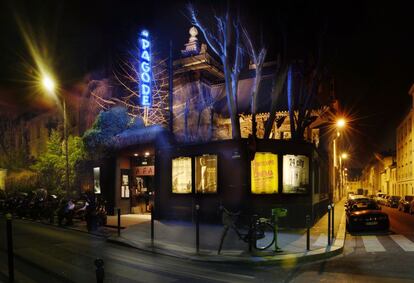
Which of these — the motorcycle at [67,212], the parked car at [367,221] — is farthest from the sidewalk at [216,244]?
the motorcycle at [67,212]

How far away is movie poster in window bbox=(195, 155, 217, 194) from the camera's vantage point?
16969mm

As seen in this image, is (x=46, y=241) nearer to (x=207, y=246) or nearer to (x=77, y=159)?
(x=207, y=246)

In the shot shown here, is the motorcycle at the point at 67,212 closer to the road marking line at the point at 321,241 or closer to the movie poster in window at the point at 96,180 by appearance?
→ the movie poster in window at the point at 96,180

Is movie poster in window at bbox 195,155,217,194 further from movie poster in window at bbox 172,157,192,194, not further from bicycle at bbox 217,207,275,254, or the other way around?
bicycle at bbox 217,207,275,254

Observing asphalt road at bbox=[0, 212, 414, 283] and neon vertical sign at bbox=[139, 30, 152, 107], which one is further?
neon vertical sign at bbox=[139, 30, 152, 107]

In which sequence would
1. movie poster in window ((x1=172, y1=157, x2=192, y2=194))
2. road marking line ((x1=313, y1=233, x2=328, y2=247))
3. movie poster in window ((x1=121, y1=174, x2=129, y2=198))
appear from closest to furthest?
road marking line ((x1=313, y1=233, x2=328, y2=247)) < movie poster in window ((x1=172, y1=157, x2=192, y2=194)) < movie poster in window ((x1=121, y1=174, x2=129, y2=198))

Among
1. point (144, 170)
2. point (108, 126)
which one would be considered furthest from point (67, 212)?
point (108, 126)

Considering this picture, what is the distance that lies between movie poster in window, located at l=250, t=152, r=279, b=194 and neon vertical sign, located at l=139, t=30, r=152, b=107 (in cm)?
768

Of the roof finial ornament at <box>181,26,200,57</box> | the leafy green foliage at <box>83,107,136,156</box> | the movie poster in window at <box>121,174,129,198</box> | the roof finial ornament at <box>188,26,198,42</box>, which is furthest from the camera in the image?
the roof finial ornament at <box>188,26,198,42</box>

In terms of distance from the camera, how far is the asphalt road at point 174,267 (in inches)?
317

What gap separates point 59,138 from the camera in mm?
30078

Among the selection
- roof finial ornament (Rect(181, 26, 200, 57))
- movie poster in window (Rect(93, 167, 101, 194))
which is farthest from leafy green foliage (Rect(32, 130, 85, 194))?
roof finial ornament (Rect(181, 26, 200, 57))

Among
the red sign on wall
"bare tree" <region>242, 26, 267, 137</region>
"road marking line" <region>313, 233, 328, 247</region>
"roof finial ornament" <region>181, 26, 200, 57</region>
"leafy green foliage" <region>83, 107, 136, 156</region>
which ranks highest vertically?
"roof finial ornament" <region>181, 26, 200, 57</region>

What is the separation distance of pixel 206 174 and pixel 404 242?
322 inches
